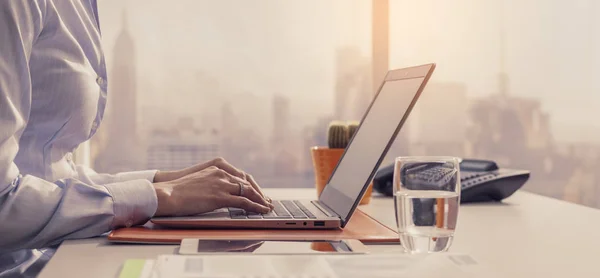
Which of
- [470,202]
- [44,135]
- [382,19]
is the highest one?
[382,19]

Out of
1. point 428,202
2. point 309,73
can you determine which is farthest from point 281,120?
point 428,202

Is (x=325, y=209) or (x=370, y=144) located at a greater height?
(x=370, y=144)

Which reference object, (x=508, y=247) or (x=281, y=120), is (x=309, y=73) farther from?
(x=508, y=247)

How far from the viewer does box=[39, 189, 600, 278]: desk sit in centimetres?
75

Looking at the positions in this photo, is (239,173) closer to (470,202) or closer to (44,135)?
(44,135)

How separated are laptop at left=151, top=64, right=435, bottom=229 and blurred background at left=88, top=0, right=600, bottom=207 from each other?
1165 millimetres

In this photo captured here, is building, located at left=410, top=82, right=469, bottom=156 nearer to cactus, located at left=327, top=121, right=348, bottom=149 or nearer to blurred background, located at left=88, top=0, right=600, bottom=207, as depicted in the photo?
blurred background, located at left=88, top=0, right=600, bottom=207

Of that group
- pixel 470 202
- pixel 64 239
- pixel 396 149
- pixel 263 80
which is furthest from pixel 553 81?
pixel 64 239

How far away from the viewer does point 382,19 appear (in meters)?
2.46

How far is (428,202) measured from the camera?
800mm

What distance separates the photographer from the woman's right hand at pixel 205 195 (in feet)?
3.44

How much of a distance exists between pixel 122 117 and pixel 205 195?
4.72 feet

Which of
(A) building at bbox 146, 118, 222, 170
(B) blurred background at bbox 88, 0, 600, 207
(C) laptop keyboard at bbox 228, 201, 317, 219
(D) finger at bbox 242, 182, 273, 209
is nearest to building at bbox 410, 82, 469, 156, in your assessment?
(B) blurred background at bbox 88, 0, 600, 207

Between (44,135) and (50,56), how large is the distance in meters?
0.13
